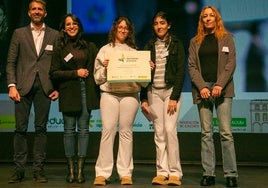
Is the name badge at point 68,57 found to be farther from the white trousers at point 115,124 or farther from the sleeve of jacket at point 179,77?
the sleeve of jacket at point 179,77

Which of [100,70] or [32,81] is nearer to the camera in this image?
[100,70]

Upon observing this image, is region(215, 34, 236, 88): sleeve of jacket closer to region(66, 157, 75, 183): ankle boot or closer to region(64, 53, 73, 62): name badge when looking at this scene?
region(64, 53, 73, 62): name badge

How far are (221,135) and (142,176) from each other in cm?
106

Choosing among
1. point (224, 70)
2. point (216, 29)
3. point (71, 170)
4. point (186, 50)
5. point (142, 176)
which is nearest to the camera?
point (224, 70)

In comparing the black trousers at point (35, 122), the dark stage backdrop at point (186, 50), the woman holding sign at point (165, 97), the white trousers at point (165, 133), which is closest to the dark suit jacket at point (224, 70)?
the woman holding sign at point (165, 97)

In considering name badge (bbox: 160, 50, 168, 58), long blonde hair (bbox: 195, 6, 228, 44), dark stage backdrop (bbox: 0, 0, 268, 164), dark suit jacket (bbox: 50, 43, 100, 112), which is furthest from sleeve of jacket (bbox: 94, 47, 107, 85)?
dark stage backdrop (bbox: 0, 0, 268, 164)

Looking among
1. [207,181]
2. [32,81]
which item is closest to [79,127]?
[32,81]

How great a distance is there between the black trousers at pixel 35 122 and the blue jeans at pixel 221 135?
1.41 metres

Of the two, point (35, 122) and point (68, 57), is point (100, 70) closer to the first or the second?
point (68, 57)

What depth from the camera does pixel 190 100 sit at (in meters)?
5.41

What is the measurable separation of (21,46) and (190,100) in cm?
218

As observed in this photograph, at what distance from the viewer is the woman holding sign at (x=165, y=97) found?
3.92 metres

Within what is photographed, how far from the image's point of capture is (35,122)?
412 cm

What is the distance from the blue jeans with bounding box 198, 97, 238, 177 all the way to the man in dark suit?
1355 millimetres
